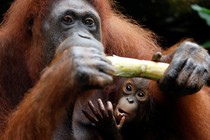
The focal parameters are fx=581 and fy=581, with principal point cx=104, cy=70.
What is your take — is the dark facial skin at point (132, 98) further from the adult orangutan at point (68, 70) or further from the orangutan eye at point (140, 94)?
the adult orangutan at point (68, 70)

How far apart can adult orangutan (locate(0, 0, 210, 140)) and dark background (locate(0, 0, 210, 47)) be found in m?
2.51

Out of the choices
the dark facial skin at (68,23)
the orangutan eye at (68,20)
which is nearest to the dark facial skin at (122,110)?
the dark facial skin at (68,23)

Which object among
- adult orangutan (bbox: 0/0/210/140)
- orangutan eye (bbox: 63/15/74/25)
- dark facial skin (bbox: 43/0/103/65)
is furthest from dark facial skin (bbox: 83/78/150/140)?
orangutan eye (bbox: 63/15/74/25)

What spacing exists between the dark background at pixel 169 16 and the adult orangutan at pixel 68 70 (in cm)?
251

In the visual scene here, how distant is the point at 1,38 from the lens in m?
5.05

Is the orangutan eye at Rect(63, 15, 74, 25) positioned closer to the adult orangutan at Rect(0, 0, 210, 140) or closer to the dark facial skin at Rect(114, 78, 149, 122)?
the adult orangutan at Rect(0, 0, 210, 140)

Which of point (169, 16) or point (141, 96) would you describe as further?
point (169, 16)

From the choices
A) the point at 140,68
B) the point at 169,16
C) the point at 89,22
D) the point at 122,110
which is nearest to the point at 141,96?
the point at 122,110

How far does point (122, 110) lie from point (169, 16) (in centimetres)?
364

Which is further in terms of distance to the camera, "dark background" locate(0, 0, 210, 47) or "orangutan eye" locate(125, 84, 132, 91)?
"dark background" locate(0, 0, 210, 47)

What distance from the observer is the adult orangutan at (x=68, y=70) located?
13.0ft

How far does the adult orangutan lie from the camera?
398 centimetres

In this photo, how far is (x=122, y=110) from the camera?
4.88 meters

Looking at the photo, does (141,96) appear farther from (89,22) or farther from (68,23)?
(68,23)
